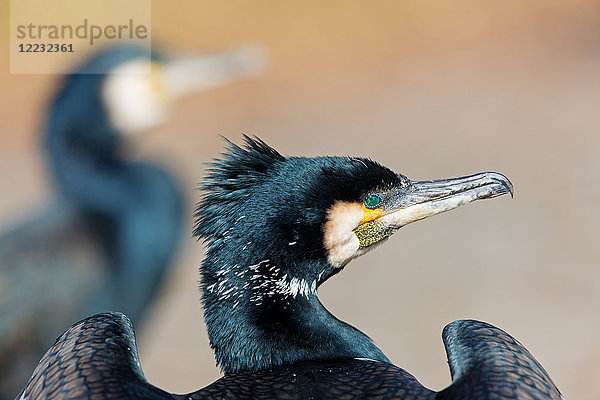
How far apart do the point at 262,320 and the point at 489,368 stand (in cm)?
75

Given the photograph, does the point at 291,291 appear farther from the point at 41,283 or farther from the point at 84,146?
the point at 84,146

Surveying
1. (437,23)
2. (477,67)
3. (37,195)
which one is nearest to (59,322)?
(37,195)

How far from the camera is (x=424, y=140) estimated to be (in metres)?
9.20

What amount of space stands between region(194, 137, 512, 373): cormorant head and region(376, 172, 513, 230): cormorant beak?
14 cm

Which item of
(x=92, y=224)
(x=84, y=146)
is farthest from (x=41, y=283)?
(x=84, y=146)

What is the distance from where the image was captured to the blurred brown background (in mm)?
6449

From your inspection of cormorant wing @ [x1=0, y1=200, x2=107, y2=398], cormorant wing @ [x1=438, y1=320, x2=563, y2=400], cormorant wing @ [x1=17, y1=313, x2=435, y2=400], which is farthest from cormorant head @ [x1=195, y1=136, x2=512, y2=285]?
cormorant wing @ [x1=0, y1=200, x2=107, y2=398]

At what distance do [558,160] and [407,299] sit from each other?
Answer: 290cm

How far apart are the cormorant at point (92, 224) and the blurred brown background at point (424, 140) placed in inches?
16.5

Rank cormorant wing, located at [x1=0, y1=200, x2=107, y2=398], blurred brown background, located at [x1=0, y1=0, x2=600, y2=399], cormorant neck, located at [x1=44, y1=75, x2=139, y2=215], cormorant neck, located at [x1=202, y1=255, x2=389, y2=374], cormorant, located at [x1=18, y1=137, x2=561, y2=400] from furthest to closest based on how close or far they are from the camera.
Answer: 1. blurred brown background, located at [x1=0, y1=0, x2=600, y2=399]
2. cormorant neck, located at [x1=44, y1=75, x2=139, y2=215]
3. cormorant wing, located at [x1=0, y1=200, x2=107, y2=398]
4. cormorant neck, located at [x1=202, y1=255, x2=389, y2=374]
5. cormorant, located at [x1=18, y1=137, x2=561, y2=400]

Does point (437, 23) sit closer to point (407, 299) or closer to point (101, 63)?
point (407, 299)

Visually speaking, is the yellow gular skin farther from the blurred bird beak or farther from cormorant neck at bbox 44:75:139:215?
the blurred bird beak

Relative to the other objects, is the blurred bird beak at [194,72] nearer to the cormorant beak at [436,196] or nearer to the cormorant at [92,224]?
the cormorant at [92,224]

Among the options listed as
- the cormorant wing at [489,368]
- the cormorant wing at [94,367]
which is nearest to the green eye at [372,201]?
the cormorant wing at [489,368]
